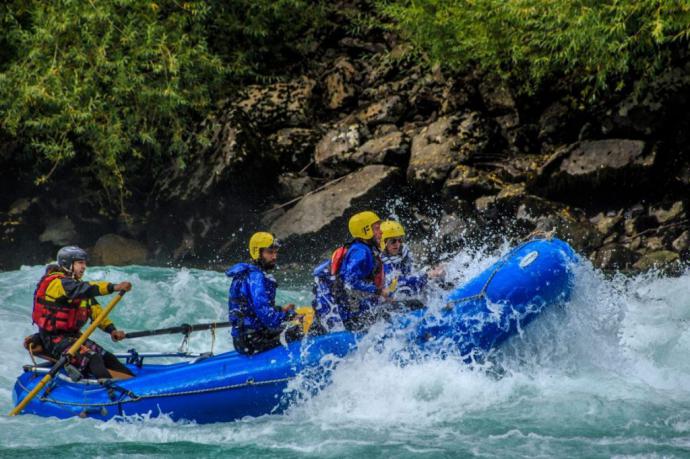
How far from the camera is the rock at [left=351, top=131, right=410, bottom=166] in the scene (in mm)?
12117

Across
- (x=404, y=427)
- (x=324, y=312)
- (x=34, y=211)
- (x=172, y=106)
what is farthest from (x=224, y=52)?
(x=404, y=427)

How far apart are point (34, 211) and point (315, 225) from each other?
15.9 ft

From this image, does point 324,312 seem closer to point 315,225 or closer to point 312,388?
point 312,388

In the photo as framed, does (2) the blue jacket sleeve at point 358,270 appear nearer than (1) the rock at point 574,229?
Yes

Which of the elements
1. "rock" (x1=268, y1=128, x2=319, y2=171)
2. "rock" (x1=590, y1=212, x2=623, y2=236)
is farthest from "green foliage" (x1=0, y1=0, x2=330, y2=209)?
"rock" (x1=590, y1=212, x2=623, y2=236)

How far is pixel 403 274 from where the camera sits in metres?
7.00

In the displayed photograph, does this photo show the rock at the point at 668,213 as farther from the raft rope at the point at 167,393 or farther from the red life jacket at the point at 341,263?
the raft rope at the point at 167,393

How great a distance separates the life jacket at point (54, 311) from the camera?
21.4ft

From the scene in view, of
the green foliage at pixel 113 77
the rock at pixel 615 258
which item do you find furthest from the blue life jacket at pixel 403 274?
the green foliage at pixel 113 77

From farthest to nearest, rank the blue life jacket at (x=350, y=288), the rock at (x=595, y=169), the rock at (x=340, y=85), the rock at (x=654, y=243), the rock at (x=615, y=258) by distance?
the rock at (x=340, y=85), the rock at (x=595, y=169), the rock at (x=654, y=243), the rock at (x=615, y=258), the blue life jacket at (x=350, y=288)

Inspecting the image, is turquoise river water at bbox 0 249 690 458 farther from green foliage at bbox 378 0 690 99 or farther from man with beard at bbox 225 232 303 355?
green foliage at bbox 378 0 690 99

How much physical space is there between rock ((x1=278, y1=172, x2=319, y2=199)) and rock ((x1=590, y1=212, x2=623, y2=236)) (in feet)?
12.8

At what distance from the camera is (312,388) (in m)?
6.17

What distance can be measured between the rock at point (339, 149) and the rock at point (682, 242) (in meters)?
4.37
